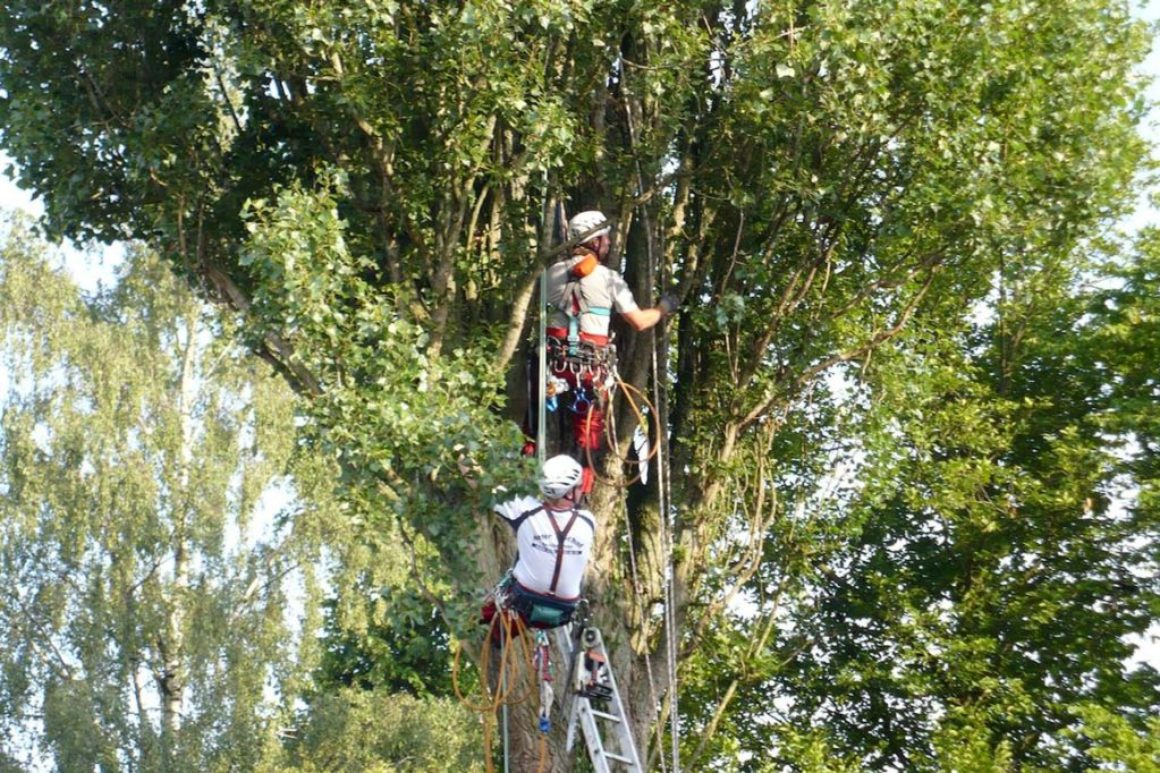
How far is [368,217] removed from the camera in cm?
1141

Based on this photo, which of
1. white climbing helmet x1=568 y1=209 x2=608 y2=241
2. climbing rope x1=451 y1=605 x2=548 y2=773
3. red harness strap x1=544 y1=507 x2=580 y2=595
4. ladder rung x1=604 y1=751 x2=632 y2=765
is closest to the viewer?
red harness strap x1=544 y1=507 x2=580 y2=595

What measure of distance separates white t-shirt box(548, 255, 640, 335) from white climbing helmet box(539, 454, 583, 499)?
1.74 metres

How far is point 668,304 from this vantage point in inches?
468

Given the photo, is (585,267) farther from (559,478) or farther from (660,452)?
(559,478)

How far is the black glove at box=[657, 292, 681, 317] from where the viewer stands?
38.8 feet

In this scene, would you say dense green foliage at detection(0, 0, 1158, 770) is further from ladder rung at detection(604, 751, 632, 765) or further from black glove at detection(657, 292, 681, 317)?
ladder rung at detection(604, 751, 632, 765)

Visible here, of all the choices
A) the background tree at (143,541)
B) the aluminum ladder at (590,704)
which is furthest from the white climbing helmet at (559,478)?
the background tree at (143,541)

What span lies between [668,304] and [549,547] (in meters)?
2.87

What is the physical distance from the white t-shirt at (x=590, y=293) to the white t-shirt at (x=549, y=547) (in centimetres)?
184

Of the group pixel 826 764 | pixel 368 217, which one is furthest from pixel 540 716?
pixel 826 764

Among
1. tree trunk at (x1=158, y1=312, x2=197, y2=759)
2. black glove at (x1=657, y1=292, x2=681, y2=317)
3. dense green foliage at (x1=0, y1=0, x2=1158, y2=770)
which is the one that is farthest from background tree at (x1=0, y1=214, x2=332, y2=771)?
black glove at (x1=657, y1=292, x2=681, y2=317)

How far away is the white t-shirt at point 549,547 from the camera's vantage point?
9.57m

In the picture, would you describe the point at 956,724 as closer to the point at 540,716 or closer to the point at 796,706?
the point at 796,706

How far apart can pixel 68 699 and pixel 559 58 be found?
14458 millimetres
